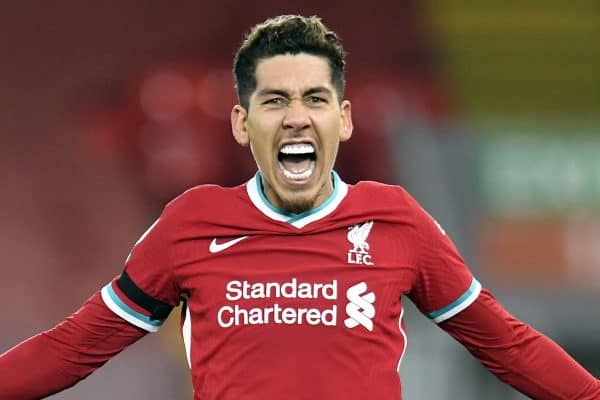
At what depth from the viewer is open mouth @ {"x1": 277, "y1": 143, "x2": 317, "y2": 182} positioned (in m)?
2.97

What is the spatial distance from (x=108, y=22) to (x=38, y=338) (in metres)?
6.27

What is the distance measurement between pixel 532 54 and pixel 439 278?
246 inches

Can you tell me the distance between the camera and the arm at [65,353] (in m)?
3.01

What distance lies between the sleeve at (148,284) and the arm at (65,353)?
0.09 ft

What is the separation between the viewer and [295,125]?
2951mm

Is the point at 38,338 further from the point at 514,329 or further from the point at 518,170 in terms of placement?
the point at 518,170

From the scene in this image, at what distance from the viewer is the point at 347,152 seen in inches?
330

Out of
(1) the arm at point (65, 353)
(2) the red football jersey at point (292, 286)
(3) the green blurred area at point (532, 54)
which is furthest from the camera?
(3) the green blurred area at point (532, 54)

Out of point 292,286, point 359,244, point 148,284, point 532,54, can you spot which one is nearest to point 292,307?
point 292,286

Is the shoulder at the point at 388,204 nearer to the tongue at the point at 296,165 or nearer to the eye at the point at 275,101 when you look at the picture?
the tongue at the point at 296,165

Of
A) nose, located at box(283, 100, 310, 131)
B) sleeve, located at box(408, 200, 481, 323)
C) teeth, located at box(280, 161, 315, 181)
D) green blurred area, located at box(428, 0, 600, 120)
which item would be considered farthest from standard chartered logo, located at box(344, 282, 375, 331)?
green blurred area, located at box(428, 0, 600, 120)

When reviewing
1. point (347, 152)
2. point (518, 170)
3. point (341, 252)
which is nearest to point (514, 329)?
point (341, 252)

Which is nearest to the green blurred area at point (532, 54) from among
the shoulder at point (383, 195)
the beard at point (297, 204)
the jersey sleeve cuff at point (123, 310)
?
the shoulder at point (383, 195)

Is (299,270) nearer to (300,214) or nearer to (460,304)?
(300,214)
